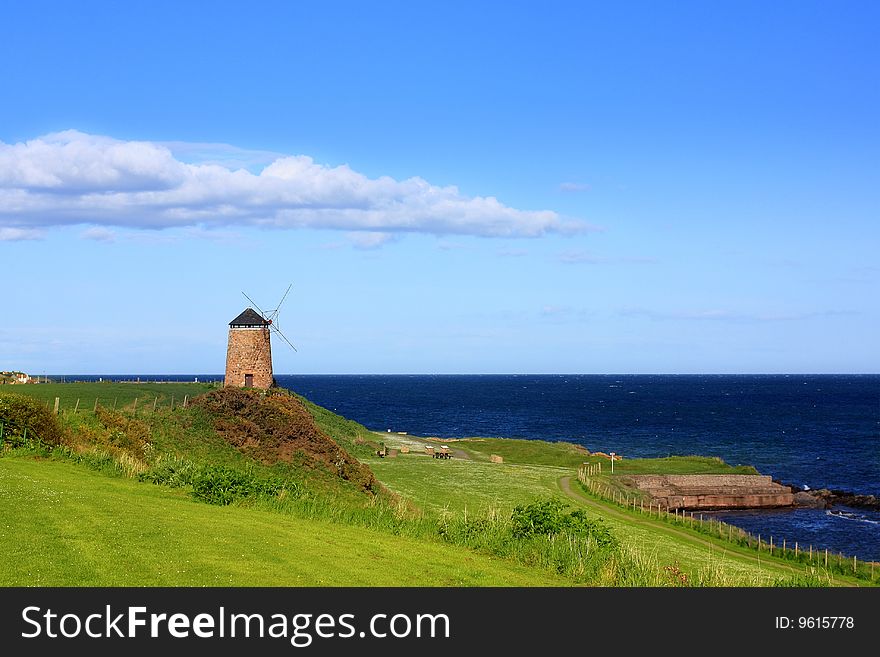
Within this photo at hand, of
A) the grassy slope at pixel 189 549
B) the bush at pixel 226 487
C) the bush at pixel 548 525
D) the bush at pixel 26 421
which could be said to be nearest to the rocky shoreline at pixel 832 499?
the bush at pixel 548 525

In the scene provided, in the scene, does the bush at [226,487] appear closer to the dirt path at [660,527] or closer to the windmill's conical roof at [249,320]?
the dirt path at [660,527]

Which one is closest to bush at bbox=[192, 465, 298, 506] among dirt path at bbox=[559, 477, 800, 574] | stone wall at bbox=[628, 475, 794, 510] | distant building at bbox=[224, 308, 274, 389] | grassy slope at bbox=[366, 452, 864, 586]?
grassy slope at bbox=[366, 452, 864, 586]

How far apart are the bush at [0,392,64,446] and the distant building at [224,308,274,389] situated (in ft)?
141

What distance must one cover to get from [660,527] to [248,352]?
4712 centimetres

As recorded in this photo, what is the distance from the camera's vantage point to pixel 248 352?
84.1 meters

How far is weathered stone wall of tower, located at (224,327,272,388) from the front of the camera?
83.9m

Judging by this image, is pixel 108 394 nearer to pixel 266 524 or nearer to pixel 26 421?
pixel 26 421

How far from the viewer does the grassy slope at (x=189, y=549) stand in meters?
19.2

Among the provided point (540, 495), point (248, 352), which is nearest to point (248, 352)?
point (248, 352)

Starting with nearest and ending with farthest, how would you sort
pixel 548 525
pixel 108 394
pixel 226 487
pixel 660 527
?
pixel 548 525 < pixel 226 487 < pixel 660 527 < pixel 108 394

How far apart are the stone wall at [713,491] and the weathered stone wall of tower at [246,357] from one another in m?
41.4
